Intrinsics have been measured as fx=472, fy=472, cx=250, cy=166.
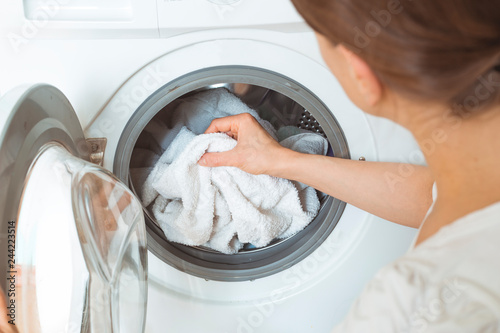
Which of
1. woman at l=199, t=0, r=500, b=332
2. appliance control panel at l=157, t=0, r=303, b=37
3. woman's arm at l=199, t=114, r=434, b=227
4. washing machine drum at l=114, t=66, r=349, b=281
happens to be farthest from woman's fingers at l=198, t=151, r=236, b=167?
woman at l=199, t=0, r=500, b=332

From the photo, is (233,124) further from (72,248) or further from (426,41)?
(426,41)

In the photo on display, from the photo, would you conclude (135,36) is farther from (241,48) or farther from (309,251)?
(309,251)

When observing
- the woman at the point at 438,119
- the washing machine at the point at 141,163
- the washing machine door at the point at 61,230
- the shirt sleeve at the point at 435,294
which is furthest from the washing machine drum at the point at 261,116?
the shirt sleeve at the point at 435,294

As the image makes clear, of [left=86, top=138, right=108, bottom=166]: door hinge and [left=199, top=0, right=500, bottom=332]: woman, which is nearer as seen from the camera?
[left=199, top=0, right=500, bottom=332]: woman

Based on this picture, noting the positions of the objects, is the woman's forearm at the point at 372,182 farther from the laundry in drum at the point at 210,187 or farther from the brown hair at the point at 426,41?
the brown hair at the point at 426,41

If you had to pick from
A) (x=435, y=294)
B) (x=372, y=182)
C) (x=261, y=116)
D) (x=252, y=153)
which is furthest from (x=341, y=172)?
(x=435, y=294)

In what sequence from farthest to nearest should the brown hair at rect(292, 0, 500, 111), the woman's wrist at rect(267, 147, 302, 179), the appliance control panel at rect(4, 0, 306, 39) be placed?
the woman's wrist at rect(267, 147, 302, 179) → the appliance control panel at rect(4, 0, 306, 39) → the brown hair at rect(292, 0, 500, 111)

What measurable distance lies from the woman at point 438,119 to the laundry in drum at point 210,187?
1.26 ft

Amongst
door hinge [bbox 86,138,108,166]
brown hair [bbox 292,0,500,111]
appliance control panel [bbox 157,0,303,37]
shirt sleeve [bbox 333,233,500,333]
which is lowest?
shirt sleeve [bbox 333,233,500,333]

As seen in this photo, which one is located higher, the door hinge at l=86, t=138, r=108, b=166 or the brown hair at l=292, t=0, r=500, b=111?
the door hinge at l=86, t=138, r=108, b=166

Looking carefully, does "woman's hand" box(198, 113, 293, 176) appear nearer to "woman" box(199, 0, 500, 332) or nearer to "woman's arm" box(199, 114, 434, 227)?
"woman's arm" box(199, 114, 434, 227)

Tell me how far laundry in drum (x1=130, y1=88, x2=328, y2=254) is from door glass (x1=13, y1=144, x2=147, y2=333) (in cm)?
16

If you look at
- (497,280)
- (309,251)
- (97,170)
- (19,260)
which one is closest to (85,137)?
(97,170)

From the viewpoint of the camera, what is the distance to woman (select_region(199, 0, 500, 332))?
373 millimetres
